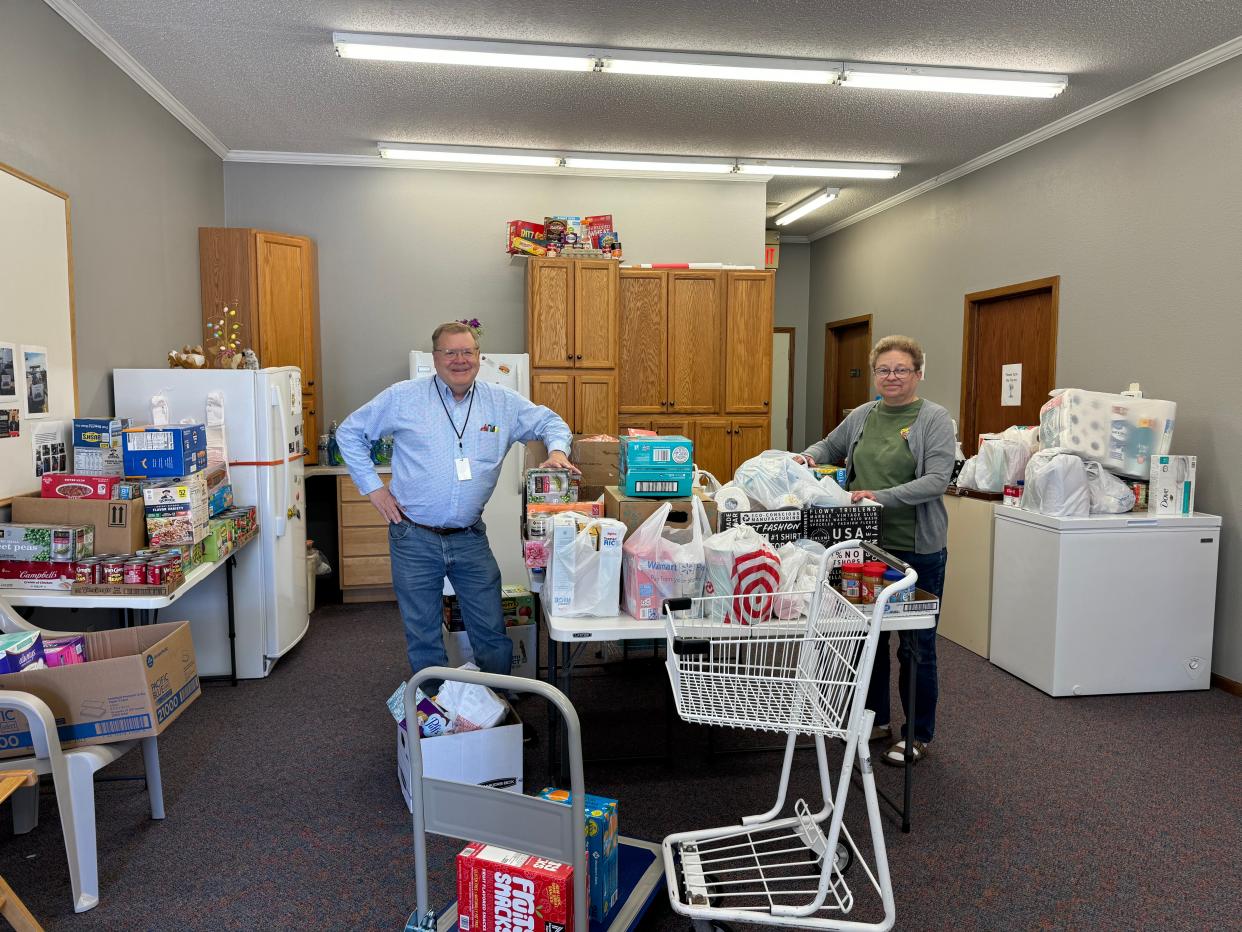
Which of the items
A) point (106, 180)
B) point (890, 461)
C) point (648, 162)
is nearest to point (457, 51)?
point (106, 180)

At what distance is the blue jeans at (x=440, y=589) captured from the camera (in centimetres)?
316

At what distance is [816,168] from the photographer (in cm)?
606

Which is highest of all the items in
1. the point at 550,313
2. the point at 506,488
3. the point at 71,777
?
the point at 550,313

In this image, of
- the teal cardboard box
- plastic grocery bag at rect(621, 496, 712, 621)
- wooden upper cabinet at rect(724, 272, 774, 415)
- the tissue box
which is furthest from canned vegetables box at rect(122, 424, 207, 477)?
the tissue box

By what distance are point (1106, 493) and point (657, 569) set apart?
265cm

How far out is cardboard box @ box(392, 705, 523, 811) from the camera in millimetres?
2648

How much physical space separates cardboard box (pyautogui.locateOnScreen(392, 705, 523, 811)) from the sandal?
140cm

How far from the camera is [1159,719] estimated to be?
3.64 meters

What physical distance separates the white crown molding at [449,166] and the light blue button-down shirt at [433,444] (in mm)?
3316

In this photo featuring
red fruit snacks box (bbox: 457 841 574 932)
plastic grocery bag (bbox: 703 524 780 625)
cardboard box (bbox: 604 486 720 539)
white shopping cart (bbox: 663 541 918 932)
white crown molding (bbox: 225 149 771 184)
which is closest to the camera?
red fruit snacks box (bbox: 457 841 574 932)

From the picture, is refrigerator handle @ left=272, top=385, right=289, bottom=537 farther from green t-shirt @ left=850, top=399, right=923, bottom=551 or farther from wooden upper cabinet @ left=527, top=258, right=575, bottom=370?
green t-shirt @ left=850, top=399, right=923, bottom=551

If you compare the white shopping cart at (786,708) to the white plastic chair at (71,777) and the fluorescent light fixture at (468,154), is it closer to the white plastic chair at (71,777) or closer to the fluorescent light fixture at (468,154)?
the white plastic chair at (71,777)

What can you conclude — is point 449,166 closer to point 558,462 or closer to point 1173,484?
point 558,462

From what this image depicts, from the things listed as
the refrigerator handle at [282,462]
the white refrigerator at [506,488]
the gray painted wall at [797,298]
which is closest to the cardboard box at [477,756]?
the refrigerator handle at [282,462]
